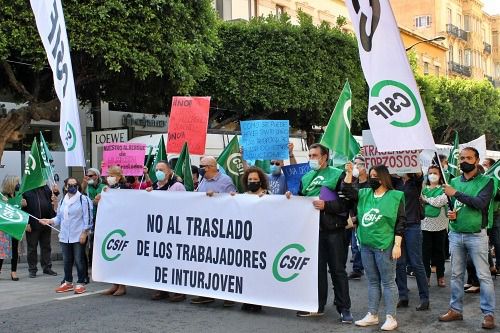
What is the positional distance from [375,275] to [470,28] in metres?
60.5

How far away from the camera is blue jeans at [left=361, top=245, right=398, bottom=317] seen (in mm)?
6070

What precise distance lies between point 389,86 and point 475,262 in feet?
6.27

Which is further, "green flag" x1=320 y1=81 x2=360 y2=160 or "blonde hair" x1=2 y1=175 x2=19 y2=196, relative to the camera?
"blonde hair" x1=2 y1=175 x2=19 y2=196

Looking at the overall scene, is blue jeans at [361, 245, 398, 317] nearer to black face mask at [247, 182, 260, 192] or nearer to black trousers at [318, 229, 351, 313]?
black trousers at [318, 229, 351, 313]

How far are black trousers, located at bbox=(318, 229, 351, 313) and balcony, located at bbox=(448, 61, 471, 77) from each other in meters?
51.9

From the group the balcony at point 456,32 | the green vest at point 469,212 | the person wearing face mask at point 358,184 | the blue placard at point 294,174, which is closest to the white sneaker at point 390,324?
the green vest at point 469,212

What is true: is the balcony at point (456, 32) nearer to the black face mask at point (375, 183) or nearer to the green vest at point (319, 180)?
the green vest at point (319, 180)

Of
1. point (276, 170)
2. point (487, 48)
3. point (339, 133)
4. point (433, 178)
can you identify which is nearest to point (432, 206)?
point (433, 178)

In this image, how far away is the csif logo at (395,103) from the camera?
19.1 feet

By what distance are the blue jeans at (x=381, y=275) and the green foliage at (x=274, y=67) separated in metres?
16.3

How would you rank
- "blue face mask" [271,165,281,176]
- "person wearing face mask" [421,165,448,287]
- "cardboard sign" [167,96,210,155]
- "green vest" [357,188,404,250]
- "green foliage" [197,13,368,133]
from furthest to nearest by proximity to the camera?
1. "green foliage" [197,13,368,133]
2. "cardboard sign" [167,96,210,155]
3. "blue face mask" [271,165,281,176]
4. "person wearing face mask" [421,165,448,287]
5. "green vest" [357,188,404,250]

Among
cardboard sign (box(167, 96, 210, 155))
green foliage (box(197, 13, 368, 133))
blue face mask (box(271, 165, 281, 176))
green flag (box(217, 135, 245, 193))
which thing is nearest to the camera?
blue face mask (box(271, 165, 281, 176))

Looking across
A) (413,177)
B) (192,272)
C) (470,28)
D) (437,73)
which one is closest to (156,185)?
(192,272)

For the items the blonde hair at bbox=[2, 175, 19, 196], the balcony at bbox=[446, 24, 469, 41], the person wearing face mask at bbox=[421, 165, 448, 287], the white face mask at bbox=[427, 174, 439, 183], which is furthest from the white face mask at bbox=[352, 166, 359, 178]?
the balcony at bbox=[446, 24, 469, 41]
